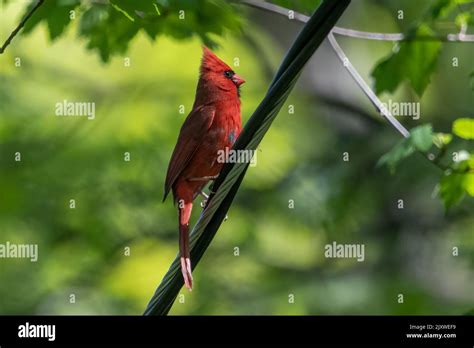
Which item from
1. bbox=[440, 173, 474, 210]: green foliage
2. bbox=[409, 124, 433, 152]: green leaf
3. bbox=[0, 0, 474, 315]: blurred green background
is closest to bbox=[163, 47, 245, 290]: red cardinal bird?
bbox=[409, 124, 433, 152]: green leaf

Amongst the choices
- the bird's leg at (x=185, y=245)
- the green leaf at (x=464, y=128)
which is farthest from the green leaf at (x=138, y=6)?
the green leaf at (x=464, y=128)

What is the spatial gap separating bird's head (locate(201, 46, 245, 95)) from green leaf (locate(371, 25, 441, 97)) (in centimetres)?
53

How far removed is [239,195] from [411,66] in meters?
1.96

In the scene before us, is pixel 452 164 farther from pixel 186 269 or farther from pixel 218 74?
pixel 186 269

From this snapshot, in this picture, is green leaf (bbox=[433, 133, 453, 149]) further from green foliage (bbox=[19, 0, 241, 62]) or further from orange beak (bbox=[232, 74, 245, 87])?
green foliage (bbox=[19, 0, 241, 62])

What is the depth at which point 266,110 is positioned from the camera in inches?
78.2

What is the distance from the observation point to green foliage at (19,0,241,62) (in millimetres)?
2688

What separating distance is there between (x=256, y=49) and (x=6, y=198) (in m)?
1.63

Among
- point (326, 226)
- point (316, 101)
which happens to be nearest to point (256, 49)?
point (316, 101)

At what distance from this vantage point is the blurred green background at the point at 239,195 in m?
4.42

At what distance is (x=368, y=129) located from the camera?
15.7 ft

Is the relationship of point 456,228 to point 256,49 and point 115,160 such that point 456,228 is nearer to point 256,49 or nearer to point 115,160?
point 256,49
